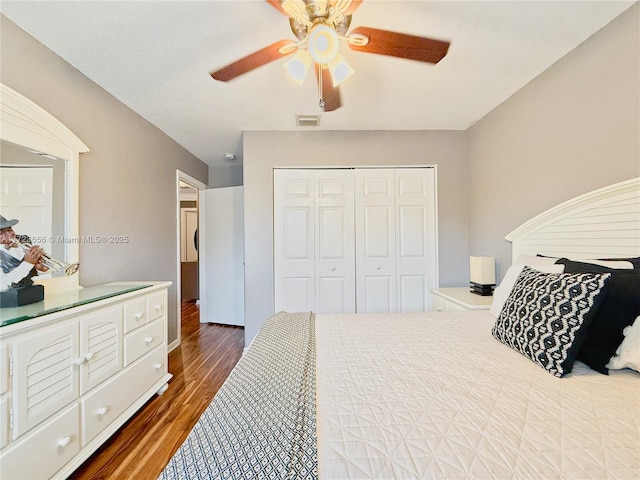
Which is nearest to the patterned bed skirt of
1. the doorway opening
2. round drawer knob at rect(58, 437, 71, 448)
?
round drawer knob at rect(58, 437, 71, 448)

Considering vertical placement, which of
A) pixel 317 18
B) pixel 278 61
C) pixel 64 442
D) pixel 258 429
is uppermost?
pixel 278 61

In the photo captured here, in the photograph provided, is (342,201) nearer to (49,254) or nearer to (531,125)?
(531,125)

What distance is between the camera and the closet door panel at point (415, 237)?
300 cm

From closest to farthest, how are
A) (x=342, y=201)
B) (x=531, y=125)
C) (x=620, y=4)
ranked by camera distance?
(x=620, y=4), (x=531, y=125), (x=342, y=201)

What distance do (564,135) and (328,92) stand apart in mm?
1587

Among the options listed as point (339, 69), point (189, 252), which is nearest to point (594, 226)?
point (339, 69)

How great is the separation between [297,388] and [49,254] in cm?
177

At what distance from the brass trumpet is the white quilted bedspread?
5.48 ft

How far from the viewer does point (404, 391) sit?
889mm

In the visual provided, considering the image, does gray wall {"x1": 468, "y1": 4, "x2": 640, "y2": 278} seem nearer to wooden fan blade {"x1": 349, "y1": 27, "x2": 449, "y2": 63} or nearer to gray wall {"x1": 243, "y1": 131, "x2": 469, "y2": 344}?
gray wall {"x1": 243, "y1": 131, "x2": 469, "y2": 344}

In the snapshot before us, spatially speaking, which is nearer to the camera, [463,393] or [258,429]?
[258,429]

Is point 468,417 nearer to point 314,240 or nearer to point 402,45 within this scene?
point 402,45

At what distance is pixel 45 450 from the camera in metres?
1.20

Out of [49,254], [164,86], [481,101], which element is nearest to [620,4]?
[481,101]
